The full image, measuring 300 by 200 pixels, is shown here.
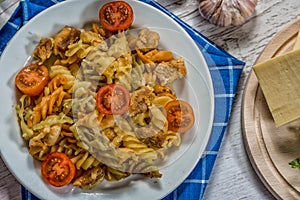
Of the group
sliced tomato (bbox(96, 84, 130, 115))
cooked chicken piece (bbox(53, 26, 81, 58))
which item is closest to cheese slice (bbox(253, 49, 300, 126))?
sliced tomato (bbox(96, 84, 130, 115))

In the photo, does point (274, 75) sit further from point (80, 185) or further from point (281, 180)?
point (80, 185)

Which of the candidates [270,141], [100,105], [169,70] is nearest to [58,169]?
[100,105]

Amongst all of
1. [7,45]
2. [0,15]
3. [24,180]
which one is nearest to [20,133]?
[24,180]

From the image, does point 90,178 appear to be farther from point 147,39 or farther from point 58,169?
point 147,39

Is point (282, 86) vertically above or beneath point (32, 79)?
beneath

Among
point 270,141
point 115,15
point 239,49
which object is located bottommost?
point 270,141

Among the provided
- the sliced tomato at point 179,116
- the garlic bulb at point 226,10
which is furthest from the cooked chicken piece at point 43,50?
the garlic bulb at point 226,10
